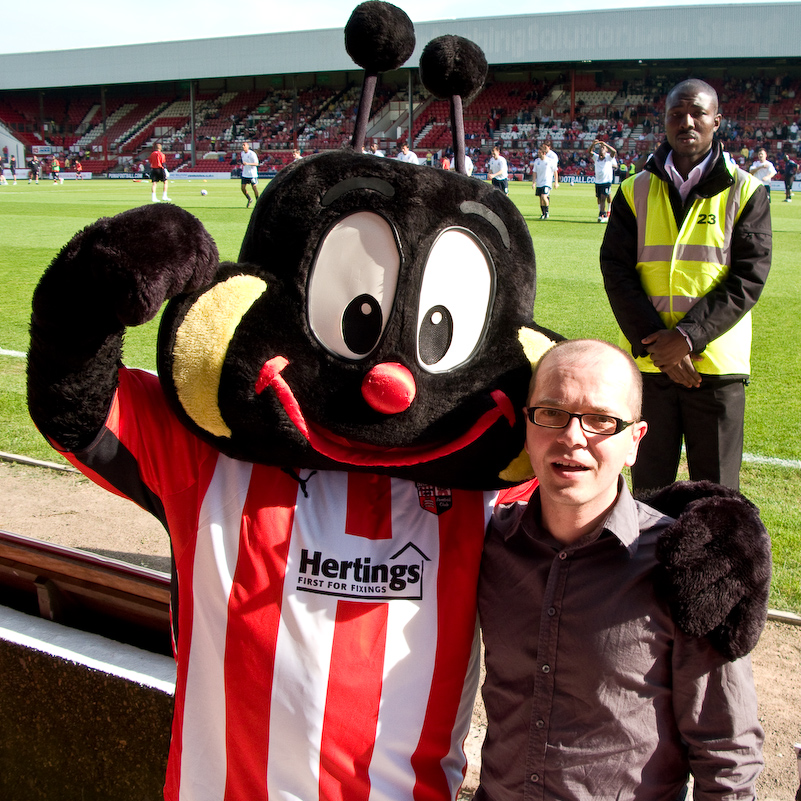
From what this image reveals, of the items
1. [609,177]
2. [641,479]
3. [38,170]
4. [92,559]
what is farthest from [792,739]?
[38,170]

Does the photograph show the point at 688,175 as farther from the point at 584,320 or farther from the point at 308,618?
the point at 584,320

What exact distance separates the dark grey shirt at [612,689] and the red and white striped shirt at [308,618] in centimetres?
16

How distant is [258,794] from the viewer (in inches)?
63.0

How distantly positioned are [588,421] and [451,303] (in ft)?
1.11

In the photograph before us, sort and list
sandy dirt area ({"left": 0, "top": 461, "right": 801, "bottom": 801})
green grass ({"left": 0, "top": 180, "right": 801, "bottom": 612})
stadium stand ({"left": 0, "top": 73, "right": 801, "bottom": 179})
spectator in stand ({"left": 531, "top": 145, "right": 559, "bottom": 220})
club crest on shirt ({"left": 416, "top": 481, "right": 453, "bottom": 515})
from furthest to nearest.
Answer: stadium stand ({"left": 0, "top": 73, "right": 801, "bottom": 179})
spectator in stand ({"left": 531, "top": 145, "right": 559, "bottom": 220})
green grass ({"left": 0, "top": 180, "right": 801, "bottom": 612})
sandy dirt area ({"left": 0, "top": 461, "right": 801, "bottom": 801})
club crest on shirt ({"left": 416, "top": 481, "right": 453, "bottom": 515})

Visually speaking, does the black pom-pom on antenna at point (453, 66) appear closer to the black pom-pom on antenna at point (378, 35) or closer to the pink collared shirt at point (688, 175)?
the black pom-pom on antenna at point (378, 35)

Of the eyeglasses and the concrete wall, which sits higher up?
the eyeglasses

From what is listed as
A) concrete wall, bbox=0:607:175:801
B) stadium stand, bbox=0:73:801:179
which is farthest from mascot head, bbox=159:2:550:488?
stadium stand, bbox=0:73:801:179

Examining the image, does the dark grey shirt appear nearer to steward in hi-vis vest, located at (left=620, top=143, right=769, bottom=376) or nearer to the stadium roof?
steward in hi-vis vest, located at (left=620, top=143, right=769, bottom=376)

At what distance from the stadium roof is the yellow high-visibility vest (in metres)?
31.4

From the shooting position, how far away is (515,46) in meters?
40.3

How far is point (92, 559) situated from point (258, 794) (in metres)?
1.14

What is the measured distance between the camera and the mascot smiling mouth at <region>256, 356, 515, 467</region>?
154cm

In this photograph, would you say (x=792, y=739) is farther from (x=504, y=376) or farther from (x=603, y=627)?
(x=504, y=376)
